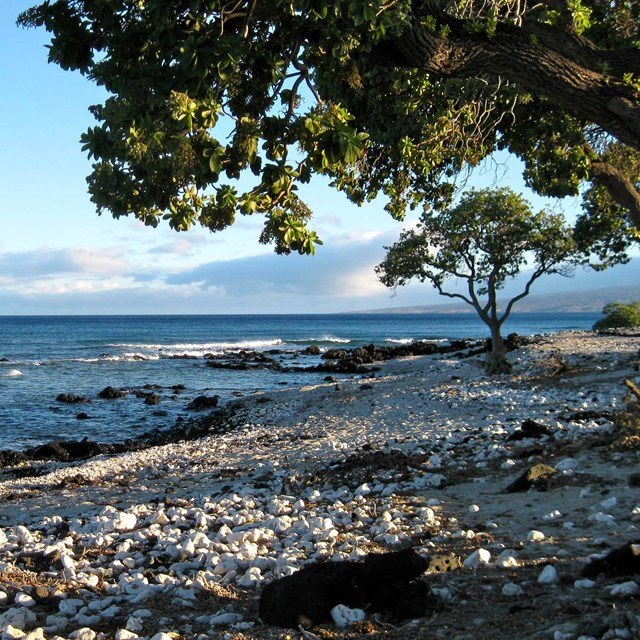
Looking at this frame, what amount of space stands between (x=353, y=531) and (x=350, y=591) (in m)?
2.44

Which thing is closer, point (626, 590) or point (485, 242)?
point (626, 590)

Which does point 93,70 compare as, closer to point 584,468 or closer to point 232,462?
point 584,468

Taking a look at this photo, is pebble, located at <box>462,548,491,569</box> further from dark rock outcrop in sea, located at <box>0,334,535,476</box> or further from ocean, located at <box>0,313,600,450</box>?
ocean, located at <box>0,313,600,450</box>

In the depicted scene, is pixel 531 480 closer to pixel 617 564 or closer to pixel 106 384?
pixel 617 564

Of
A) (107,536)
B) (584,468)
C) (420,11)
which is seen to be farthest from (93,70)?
(584,468)

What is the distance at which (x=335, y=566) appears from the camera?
4836mm

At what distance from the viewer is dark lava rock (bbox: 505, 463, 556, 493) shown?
309 inches

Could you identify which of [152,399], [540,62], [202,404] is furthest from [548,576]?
[152,399]

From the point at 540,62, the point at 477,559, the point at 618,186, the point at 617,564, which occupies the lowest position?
the point at 477,559

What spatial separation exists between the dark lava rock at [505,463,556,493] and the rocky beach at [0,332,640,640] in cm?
2

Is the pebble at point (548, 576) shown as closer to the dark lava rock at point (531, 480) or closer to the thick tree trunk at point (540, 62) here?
the dark lava rock at point (531, 480)

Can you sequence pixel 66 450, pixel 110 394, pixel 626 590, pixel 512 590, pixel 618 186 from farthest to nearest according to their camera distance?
pixel 110 394 → pixel 66 450 → pixel 618 186 → pixel 512 590 → pixel 626 590

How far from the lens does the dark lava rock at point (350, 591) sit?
4.51 metres

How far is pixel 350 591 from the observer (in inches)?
185
